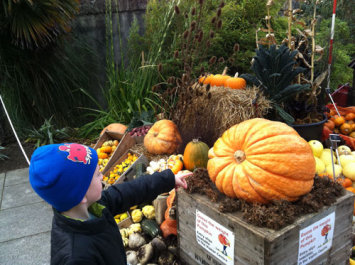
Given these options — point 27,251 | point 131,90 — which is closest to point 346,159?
point 27,251

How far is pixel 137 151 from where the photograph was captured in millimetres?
3645

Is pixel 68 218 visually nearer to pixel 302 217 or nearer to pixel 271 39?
pixel 302 217

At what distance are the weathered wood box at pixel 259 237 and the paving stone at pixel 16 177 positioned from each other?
3.05 metres

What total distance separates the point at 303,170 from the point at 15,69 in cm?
518

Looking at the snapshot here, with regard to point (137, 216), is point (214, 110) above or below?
above

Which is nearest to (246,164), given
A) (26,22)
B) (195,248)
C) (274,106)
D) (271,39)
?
(195,248)

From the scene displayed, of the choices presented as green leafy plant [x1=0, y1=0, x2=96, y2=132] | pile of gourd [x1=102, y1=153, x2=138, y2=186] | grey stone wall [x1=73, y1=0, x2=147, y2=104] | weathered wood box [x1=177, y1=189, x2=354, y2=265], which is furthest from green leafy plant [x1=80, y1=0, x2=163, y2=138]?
weathered wood box [x1=177, y1=189, x2=354, y2=265]

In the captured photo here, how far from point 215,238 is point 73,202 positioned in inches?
34.2

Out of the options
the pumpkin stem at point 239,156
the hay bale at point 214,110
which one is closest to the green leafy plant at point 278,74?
the hay bale at point 214,110

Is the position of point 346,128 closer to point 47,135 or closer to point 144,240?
point 144,240

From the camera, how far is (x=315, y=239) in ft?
5.52

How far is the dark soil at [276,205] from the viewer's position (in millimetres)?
1533

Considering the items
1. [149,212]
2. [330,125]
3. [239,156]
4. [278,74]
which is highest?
[278,74]

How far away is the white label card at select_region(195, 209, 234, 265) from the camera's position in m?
1.70
